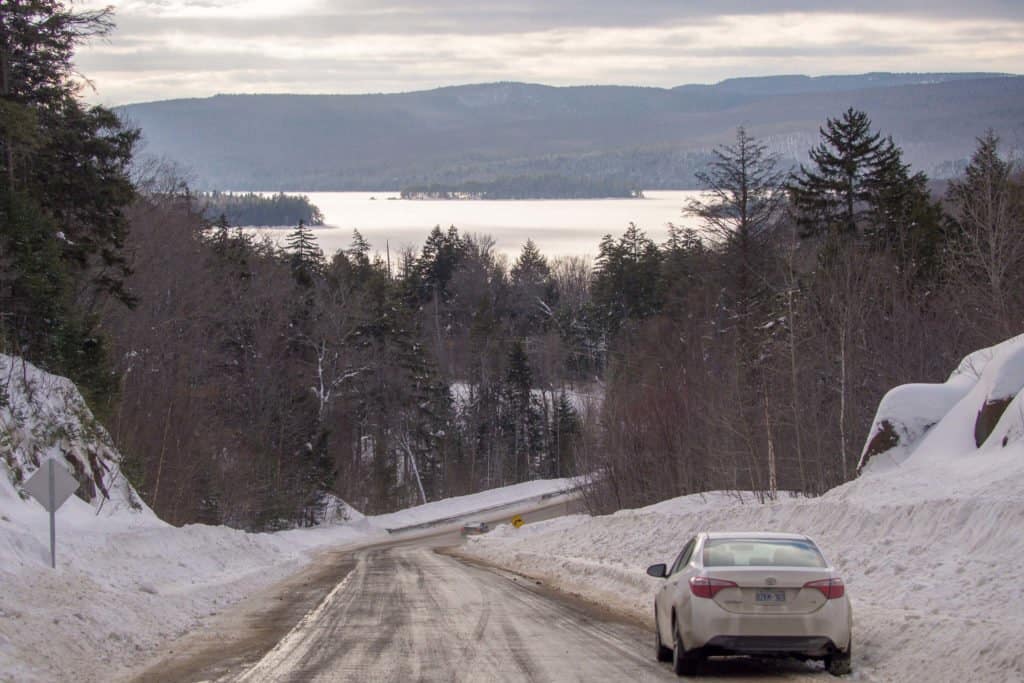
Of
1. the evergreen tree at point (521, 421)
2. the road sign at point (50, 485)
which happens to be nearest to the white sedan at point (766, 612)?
the road sign at point (50, 485)

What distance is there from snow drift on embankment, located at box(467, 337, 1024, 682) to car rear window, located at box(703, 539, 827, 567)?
117cm

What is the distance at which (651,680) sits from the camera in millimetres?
11406

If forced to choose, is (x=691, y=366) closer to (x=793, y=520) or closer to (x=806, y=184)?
(x=806, y=184)

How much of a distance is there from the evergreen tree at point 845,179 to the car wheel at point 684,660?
4454 centimetres

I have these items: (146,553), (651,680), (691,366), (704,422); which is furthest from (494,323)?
(651,680)

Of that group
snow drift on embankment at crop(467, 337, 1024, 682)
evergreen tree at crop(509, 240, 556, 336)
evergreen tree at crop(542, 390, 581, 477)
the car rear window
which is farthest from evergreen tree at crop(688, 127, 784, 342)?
evergreen tree at crop(509, 240, 556, 336)

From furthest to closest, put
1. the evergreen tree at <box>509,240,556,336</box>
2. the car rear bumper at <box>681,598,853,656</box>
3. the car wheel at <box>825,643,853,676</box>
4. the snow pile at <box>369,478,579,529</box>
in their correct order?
1. the evergreen tree at <box>509,240,556,336</box>
2. the snow pile at <box>369,478,579,529</box>
3. the car wheel at <box>825,643,853,676</box>
4. the car rear bumper at <box>681,598,853,656</box>

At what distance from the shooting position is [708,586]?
11.6m

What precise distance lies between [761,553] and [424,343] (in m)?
83.8

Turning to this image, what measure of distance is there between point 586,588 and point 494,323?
94469 millimetres

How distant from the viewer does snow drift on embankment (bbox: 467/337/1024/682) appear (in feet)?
37.6

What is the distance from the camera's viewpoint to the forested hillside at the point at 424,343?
35.5m

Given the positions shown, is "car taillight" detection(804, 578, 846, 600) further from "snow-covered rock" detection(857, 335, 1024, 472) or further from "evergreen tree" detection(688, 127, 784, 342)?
"evergreen tree" detection(688, 127, 784, 342)

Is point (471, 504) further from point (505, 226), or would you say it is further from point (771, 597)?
point (505, 226)
